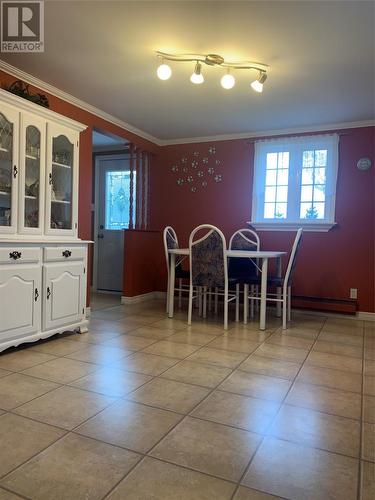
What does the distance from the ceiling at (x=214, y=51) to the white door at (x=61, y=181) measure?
55 centimetres

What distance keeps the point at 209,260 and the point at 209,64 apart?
178 cm

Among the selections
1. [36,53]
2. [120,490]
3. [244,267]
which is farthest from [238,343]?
[36,53]

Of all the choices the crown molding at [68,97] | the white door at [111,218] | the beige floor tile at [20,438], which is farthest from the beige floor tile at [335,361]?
the white door at [111,218]

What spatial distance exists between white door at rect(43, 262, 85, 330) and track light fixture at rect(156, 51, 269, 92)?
1745 mm

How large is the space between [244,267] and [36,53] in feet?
10.1

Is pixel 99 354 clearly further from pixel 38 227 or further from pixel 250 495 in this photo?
pixel 250 495

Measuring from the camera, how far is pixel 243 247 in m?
4.75

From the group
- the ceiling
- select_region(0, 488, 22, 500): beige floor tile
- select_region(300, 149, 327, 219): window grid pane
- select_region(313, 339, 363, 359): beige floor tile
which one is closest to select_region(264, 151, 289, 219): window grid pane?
select_region(300, 149, 327, 219): window grid pane

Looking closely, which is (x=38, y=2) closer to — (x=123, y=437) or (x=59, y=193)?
Answer: (x=59, y=193)

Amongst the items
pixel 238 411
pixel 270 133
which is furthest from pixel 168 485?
pixel 270 133

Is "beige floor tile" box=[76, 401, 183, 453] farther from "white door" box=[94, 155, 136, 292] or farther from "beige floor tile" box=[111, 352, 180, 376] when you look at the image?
"white door" box=[94, 155, 136, 292]

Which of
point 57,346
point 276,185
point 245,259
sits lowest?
point 57,346

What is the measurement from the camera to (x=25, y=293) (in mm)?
2846

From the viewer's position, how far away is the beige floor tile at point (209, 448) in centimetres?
146
